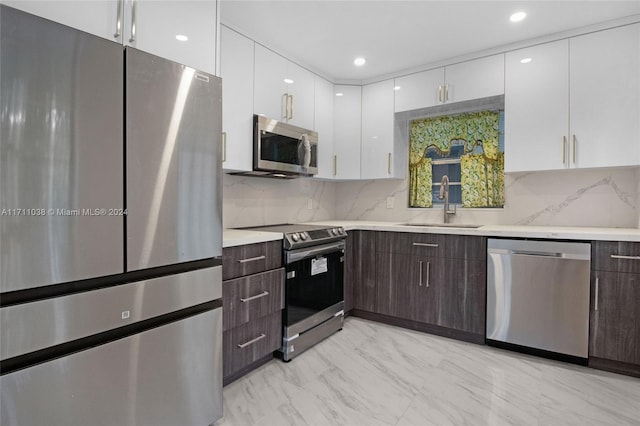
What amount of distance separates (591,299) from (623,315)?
18 centimetres

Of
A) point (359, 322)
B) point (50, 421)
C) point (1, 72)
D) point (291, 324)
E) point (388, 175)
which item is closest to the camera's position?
point (1, 72)

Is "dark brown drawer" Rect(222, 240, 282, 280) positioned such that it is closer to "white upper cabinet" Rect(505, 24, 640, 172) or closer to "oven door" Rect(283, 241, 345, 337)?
"oven door" Rect(283, 241, 345, 337)

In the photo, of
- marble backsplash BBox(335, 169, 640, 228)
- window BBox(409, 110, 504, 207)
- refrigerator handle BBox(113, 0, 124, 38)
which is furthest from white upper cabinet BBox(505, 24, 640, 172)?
refrigerator handle BBox(113, 0, 124, 38)

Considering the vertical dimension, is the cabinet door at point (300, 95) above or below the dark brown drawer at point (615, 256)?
above

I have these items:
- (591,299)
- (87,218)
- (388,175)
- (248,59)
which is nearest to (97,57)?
(87,218)

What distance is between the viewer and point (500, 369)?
2316 mm

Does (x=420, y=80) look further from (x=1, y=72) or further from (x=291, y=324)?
(x=1, y=72)

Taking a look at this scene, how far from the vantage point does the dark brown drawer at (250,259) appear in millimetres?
1998

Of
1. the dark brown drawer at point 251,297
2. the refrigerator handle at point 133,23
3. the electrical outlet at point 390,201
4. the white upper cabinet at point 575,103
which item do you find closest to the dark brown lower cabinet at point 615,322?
the white upper cabinet at point 575,103

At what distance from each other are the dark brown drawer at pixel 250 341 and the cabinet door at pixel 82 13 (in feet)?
5.20

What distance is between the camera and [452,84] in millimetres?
3094

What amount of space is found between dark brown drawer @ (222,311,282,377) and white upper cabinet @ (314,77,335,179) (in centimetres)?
160

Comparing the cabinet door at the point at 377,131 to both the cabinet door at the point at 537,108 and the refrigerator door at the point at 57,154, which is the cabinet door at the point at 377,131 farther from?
the refrigerator door at the point at 57,154

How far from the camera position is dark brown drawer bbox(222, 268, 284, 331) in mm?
2006
